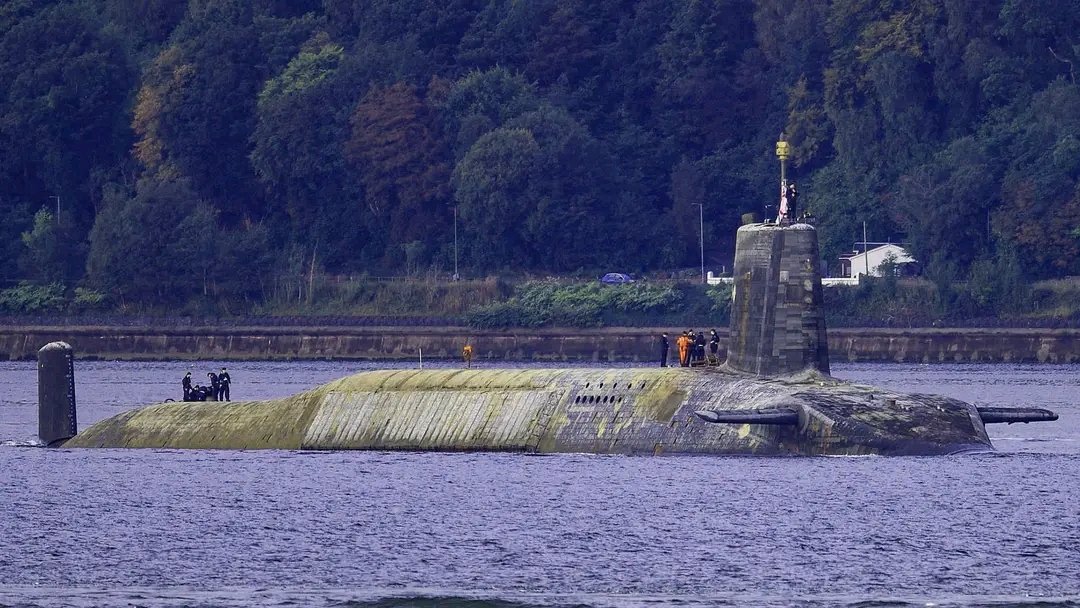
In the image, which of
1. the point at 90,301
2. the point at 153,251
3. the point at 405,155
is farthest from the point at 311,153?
the point at 90,301

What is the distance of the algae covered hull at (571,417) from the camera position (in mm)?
42750

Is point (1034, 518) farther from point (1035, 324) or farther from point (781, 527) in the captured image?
point (1035, 324)

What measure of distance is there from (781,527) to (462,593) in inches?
325

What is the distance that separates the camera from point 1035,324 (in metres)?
98.4

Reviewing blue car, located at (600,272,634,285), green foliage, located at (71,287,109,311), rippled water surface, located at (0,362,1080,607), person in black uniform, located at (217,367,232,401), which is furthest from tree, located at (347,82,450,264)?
rippled water surface, located at (0,362,1080,607)

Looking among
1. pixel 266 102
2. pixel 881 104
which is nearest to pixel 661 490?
pixel 881 104

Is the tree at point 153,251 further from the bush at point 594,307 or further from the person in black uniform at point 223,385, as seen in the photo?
the person in black uniform at point 223,385

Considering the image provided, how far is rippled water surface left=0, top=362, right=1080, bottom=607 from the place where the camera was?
31.0 meters

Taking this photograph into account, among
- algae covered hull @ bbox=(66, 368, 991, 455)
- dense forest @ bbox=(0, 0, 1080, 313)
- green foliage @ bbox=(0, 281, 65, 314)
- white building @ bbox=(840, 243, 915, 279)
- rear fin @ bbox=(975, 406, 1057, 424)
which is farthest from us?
green foliage @ bbox=(0, 281, 65, 314)

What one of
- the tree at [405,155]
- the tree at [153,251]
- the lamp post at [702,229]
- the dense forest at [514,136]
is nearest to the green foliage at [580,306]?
the dense forest at [514,136]

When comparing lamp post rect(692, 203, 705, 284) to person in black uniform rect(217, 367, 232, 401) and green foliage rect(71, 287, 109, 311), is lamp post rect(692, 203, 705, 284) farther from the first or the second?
person in black uniform rect(217, 367, 232, 401)

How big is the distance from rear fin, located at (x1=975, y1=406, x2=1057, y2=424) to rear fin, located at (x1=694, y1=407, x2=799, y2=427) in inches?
160

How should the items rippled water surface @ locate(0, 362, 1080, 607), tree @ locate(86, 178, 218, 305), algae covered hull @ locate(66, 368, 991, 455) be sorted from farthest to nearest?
tree @ locate(86, 178, 218, 305)
algae covered hull @ locate(66, 368, 991, 455)
rippled water surface @ locate(0, 362, 1080, 607)

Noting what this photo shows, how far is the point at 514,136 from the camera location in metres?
115
